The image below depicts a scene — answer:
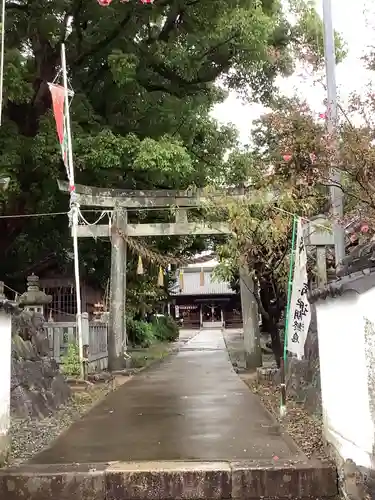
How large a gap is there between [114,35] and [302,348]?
11.8 metres

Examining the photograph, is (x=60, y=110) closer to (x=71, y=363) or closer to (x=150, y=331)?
(x=71, y=363)

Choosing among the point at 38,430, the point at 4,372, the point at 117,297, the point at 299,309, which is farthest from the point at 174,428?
the point at 117,297

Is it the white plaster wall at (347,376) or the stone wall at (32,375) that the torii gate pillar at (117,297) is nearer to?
the stone wall at (32,375)

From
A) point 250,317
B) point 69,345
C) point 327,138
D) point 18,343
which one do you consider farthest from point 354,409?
point 250,317

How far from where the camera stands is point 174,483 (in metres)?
5.00

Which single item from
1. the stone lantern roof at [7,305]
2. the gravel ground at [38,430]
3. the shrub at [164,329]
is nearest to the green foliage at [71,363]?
the gravel ground at [38,430]

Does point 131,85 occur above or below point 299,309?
above

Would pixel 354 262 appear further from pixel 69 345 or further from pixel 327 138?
pixel 69 345

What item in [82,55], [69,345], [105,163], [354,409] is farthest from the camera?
[82,55]

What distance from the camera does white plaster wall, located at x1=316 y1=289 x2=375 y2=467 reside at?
14.3ft

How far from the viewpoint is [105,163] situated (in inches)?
552

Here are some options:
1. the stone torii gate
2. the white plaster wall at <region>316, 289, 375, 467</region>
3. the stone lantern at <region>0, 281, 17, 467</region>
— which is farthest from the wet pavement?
the stone torii gate

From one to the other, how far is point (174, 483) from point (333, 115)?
4.65 m

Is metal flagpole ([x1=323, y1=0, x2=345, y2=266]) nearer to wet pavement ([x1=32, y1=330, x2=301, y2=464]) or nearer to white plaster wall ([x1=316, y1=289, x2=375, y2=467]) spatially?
white plaster wall ([x1=316, y1=289, x2=375, y2=467])
